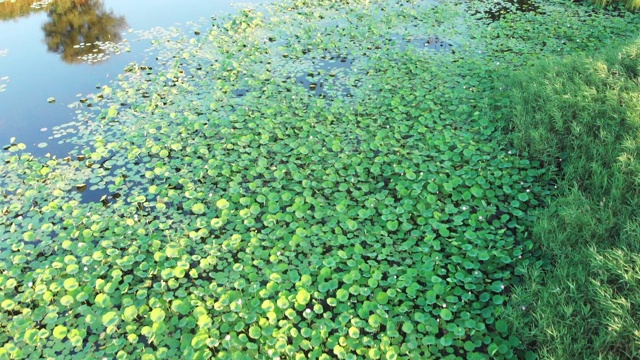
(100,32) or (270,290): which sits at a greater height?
Result: (100,32)

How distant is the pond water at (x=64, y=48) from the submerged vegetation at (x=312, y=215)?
61cm

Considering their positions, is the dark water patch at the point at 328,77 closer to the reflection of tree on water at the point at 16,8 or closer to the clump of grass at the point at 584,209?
the clump of grass at the point at 584,209

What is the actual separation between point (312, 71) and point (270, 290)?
189 inches

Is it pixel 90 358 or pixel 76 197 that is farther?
pixel 76 197

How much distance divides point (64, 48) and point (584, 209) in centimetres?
959

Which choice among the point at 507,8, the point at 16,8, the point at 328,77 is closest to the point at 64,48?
the point at 16,8

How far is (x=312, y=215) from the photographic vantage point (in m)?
4.68

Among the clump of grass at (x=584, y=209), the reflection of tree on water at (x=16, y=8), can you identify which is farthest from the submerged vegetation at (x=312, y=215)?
the reflection of tree on water at (x=16, y=8)

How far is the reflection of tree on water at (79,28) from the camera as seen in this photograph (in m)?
8.80

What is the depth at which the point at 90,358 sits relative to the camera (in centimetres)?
333

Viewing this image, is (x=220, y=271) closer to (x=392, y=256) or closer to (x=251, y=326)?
(x=251, y=326)

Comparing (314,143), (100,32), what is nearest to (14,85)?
(100,32)

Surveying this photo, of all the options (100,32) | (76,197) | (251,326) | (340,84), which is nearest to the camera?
(251,326)

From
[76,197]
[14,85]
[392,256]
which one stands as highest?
[14,85]
